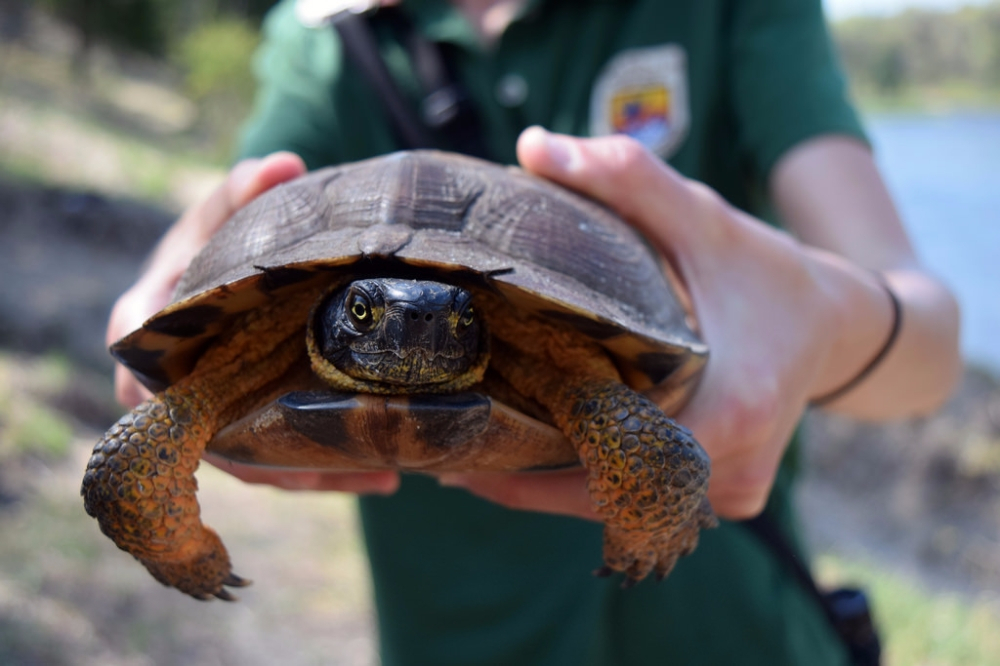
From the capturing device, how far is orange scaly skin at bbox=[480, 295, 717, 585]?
1.37 metres

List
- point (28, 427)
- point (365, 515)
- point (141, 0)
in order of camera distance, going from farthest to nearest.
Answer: point (141, 0) → point (28, 427) → point (365, 515)

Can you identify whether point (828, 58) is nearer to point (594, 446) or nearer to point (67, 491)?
point (594, 446)

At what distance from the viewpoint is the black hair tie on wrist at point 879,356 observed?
6.22ft

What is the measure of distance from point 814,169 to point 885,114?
21.9 metres

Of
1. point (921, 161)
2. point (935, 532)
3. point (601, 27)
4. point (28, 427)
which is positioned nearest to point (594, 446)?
point (601, 27)

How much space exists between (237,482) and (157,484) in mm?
3771

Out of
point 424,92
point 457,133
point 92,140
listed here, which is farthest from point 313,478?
point 92,140

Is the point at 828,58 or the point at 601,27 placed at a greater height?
the point at 601,27

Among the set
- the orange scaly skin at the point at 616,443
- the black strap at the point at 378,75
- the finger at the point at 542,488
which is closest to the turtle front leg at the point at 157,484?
the finger at the point at 542,488

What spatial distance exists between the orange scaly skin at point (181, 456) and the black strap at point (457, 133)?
80cm

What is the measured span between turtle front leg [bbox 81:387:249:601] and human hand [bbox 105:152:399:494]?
0.73ft

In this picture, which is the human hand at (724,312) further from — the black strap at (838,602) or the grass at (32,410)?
the grass at (32,410)

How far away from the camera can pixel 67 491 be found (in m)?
3.87

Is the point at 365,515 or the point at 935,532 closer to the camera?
the point at 365,515
